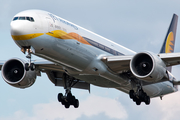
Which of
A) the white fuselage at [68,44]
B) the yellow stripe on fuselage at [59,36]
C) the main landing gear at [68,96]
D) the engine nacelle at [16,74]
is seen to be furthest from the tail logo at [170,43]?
the engine nacelle at [16,74]

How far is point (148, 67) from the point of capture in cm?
2786

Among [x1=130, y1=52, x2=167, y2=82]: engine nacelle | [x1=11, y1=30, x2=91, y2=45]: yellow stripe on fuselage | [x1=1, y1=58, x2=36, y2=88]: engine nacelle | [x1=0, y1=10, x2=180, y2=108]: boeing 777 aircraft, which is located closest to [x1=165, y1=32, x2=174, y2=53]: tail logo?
[x1=0, y1=10, x2=180, y2=108]: boeing 777 aircraft

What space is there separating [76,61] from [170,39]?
62.4ft

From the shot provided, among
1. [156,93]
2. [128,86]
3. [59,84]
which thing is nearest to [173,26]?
[156,93]

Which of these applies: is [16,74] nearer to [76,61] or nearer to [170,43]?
[76,61]

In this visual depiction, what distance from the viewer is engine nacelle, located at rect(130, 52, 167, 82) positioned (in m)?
26.9

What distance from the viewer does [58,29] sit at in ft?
84.2

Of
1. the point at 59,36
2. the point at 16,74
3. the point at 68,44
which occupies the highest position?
the point at 59,36

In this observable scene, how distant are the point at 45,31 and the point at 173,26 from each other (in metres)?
23.6

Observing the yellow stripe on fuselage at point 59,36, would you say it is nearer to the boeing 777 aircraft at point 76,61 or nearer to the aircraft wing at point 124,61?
the boeing 777 aircraft at point 76,61

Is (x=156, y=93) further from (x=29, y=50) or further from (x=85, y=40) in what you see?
(x=29, y=50)

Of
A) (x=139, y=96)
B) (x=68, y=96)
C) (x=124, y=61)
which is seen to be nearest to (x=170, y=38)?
(x=139, y=96)

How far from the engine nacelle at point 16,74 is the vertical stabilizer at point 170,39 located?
1590 centimetres

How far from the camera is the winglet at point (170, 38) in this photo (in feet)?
134
